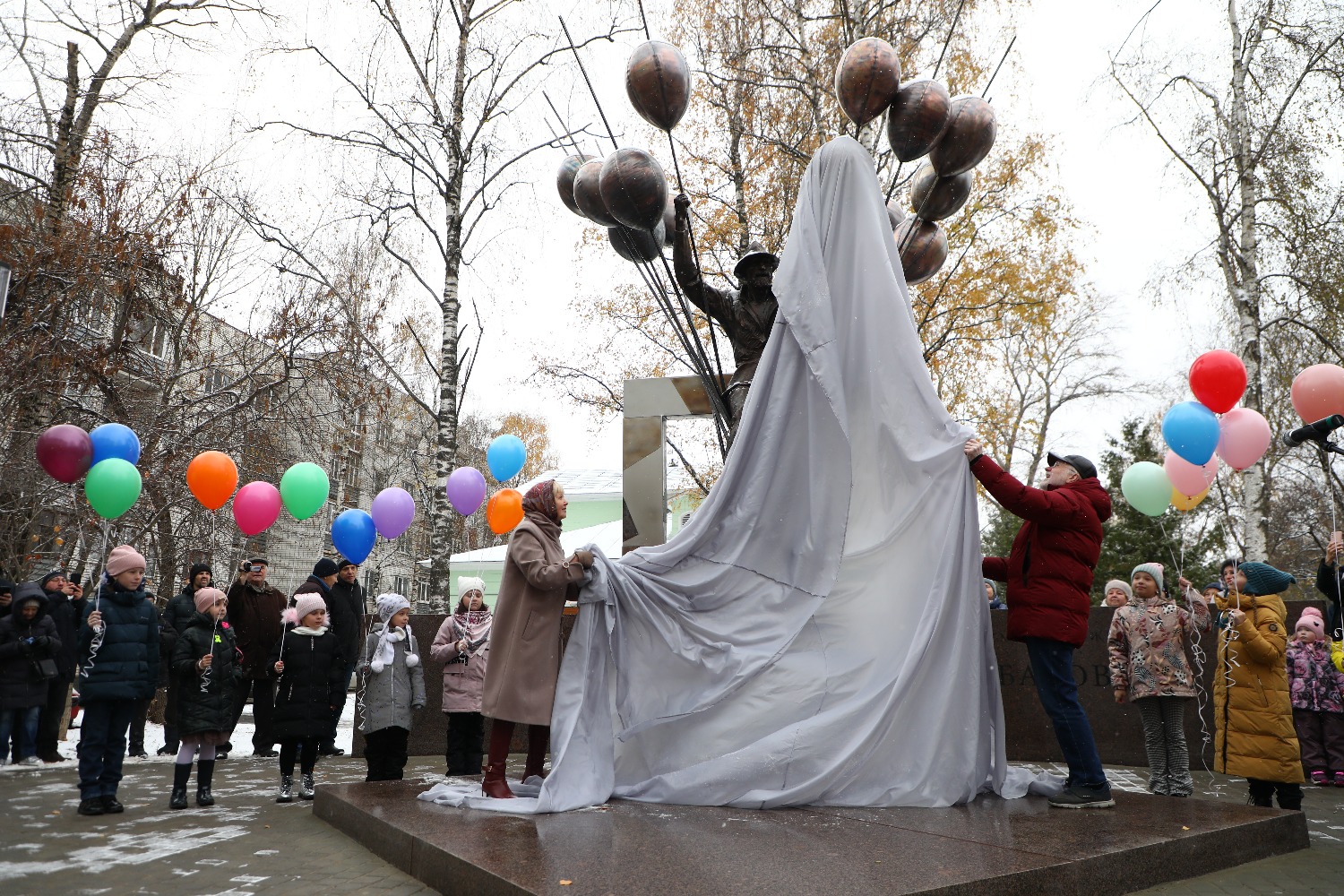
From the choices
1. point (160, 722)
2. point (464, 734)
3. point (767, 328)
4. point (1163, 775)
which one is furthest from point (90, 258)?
point (1163, 775)

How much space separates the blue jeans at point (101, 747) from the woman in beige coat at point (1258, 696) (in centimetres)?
740

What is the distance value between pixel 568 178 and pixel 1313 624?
25.0 ft

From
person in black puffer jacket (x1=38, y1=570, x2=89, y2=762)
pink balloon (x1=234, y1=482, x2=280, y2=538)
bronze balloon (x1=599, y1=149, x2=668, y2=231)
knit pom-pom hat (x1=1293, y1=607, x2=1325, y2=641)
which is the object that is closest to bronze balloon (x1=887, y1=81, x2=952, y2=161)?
bronze balloon (x1=599, y1=149, x2=668, y2=231)

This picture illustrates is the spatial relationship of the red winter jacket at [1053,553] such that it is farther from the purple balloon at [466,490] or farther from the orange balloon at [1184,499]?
the purple balloon at [466,490]

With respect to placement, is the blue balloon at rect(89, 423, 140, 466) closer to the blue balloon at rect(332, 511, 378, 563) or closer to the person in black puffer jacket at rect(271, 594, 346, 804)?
the blue balloon at rect(332, 511, 378, 563)

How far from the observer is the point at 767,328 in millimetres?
6797

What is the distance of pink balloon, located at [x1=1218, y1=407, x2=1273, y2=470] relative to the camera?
759cm

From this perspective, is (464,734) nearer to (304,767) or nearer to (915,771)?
(304,767)

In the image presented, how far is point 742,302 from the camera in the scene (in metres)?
6.93

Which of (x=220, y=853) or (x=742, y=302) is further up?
(x=742, y=302)

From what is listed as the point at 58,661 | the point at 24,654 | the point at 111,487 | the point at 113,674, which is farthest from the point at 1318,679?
the point at 58,661

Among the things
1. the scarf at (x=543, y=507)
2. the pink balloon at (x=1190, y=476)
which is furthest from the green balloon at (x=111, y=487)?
the pink balloon at (x=1190, y=476)

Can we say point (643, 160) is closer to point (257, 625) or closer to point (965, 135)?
point (965, 135)

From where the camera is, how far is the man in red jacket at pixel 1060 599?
4.88m
